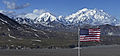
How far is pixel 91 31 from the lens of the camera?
56.1 m

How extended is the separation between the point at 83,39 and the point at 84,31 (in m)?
1.51

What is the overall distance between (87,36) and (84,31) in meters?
1.09

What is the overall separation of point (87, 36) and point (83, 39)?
36.8 inches

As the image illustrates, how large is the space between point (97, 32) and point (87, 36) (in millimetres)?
2000

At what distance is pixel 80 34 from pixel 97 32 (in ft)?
10.4

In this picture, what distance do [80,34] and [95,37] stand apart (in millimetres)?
2897

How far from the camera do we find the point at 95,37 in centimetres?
5631

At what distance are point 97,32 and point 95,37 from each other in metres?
1.07

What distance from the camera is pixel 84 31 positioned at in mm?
56094

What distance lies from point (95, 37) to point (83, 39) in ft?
7.59

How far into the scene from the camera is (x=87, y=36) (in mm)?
56094

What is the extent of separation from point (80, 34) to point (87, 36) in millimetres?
1362

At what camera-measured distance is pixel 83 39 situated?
56.1 m
